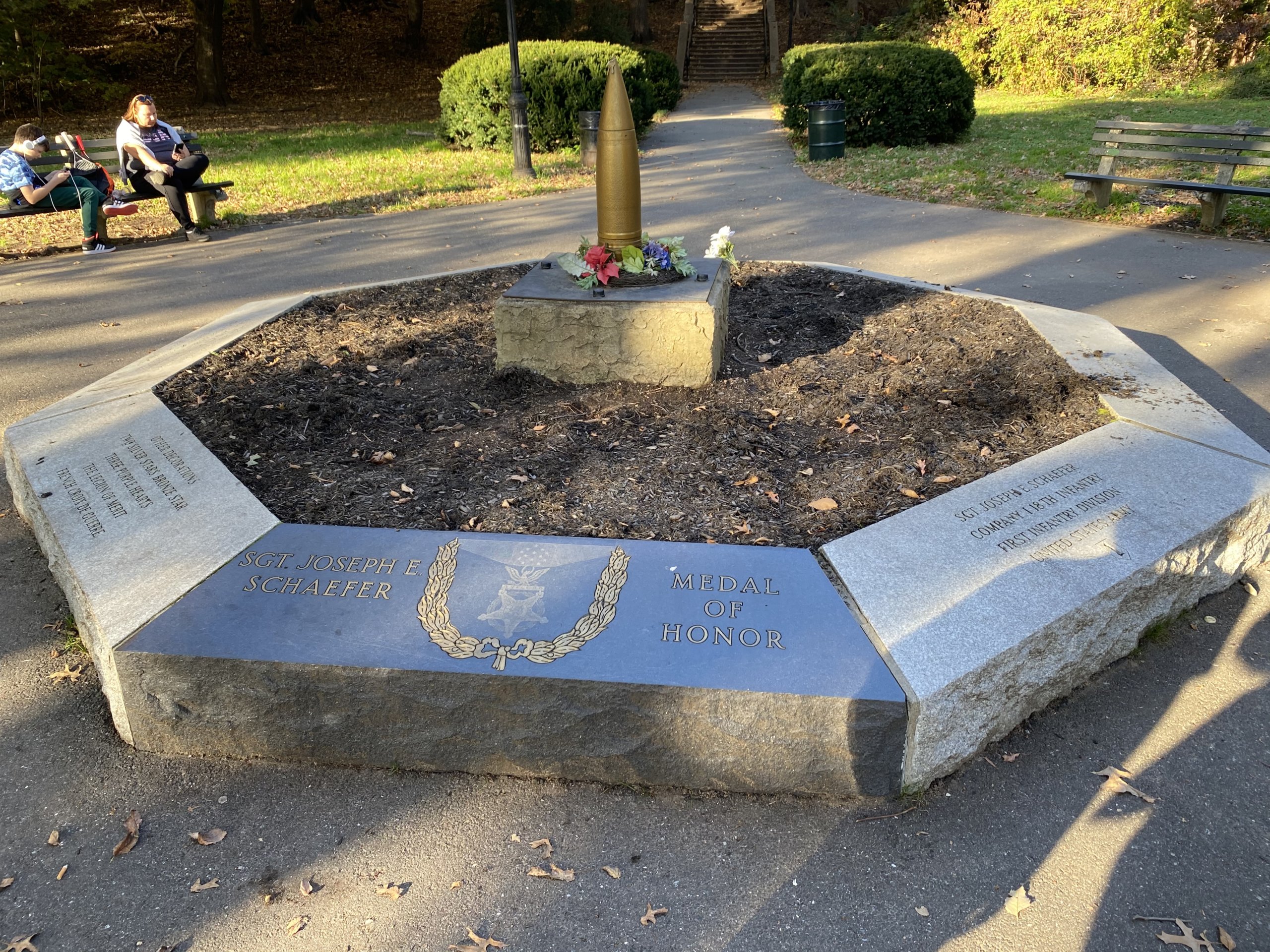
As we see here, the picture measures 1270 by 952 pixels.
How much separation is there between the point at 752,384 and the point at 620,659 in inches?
111

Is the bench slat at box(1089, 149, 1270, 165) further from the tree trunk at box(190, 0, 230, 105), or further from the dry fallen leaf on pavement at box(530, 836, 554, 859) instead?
the tree trunk at box(190, 0, 230, 105)

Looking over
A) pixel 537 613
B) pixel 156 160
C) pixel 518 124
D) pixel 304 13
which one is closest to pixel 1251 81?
pixel 518 124

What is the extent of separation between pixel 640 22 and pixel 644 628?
3299 centimetres

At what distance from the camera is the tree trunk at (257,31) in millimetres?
28594

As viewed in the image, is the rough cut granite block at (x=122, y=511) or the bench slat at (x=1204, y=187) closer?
the rough cut granite block at (x=122, y=511)

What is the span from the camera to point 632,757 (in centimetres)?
291

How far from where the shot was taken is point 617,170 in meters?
5.14

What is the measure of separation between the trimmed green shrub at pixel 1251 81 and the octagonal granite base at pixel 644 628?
1821cm

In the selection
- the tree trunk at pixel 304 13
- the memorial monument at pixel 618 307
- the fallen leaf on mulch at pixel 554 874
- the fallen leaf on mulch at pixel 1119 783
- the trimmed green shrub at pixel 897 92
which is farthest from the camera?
the tree trunk at pixel 304 13

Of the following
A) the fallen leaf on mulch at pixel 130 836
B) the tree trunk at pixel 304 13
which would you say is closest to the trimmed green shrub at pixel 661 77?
the tree trunk at pixel 304 13

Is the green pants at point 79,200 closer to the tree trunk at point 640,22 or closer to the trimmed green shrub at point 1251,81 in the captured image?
the trimmed green shrub at point 1251,81

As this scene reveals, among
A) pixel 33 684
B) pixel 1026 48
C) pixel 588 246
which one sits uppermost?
pixel 1026 48

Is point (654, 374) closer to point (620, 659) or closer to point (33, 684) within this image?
point (620, 659)

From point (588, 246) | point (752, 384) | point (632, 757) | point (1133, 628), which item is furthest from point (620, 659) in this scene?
point (588, 246)
